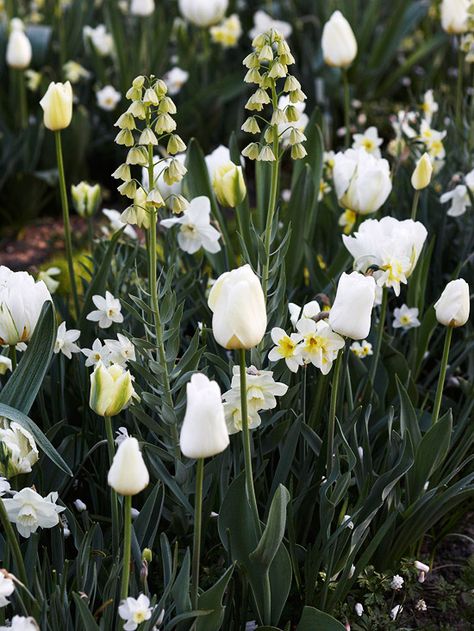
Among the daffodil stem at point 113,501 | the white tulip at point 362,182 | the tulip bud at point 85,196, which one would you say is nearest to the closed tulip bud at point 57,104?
the tulip bud at point 85,196

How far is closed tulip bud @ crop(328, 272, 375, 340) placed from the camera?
5.31 feet

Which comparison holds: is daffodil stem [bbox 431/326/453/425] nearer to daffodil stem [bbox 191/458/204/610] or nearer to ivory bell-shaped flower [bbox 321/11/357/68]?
daffodil stem [bbox 191/458/204/610]

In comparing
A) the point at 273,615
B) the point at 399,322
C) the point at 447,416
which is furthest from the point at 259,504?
the point at 399,322

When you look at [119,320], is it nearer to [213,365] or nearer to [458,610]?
[213,365]

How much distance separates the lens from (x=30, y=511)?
5.50 ft

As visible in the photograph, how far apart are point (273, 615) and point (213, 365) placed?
599 mm

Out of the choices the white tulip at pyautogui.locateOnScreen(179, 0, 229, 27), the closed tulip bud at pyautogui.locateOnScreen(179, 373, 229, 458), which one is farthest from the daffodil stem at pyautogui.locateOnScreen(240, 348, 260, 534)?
the white tulip at pyautogui.locateOnScreen(179, 0, 229, 27)

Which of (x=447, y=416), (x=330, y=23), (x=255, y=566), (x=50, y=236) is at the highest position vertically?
(x=330, y=23)

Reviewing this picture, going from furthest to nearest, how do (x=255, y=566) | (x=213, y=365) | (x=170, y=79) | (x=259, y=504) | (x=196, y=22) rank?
(x=196, y=22), (x=170, y=79), (x=213, y=365), (x=259, y=504), (x=255, y=566)

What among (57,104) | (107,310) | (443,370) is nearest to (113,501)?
(107,310)

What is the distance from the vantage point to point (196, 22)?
4.57 m

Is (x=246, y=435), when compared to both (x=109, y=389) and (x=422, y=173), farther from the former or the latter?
(x=422, y=173)

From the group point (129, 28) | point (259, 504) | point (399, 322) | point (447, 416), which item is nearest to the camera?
point (447, 416)

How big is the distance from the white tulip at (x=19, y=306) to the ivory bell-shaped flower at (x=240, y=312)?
543mm
